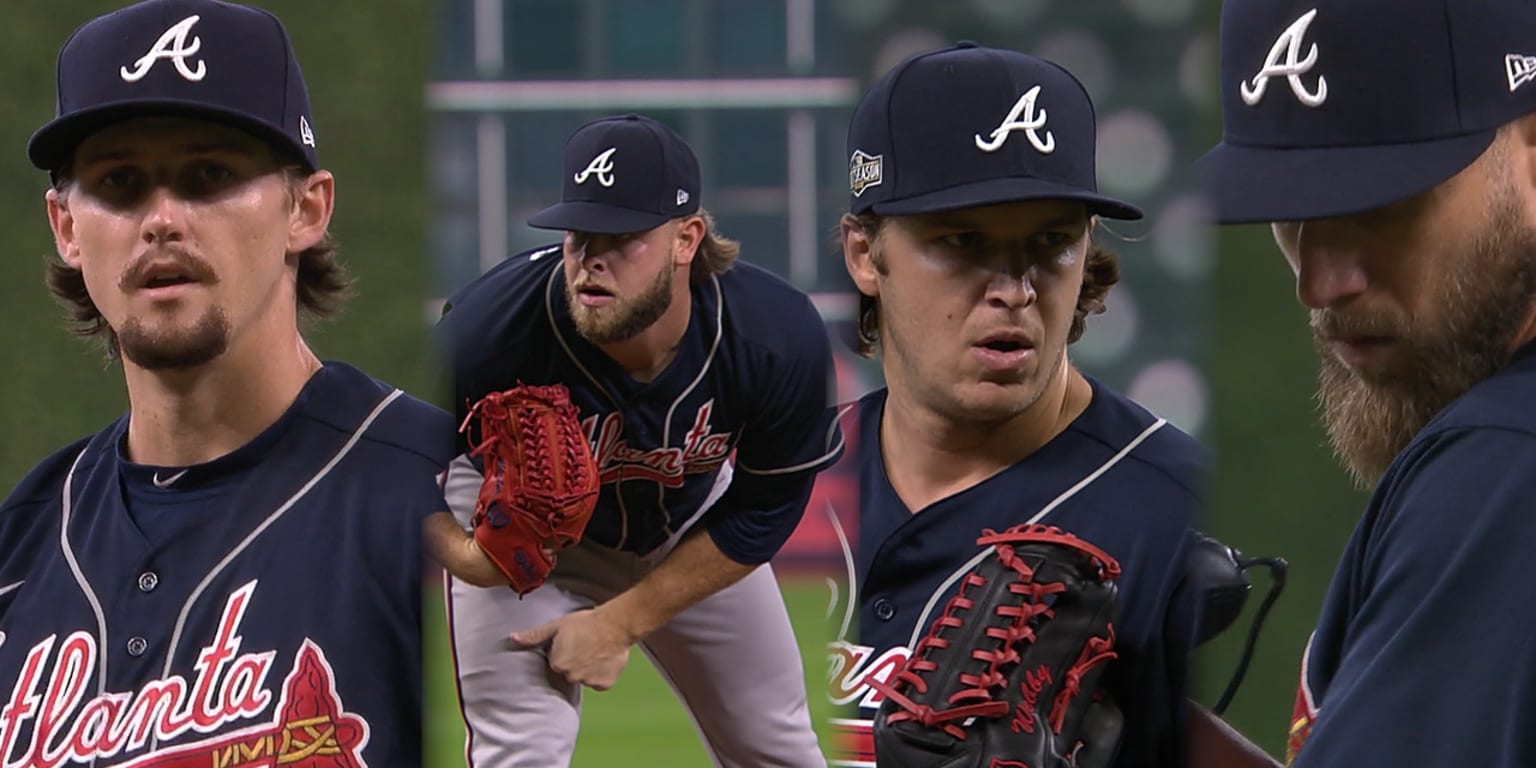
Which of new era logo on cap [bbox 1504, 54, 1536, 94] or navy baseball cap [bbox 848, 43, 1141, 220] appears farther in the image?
navy baseball cap [bbox 848, 43, 1141, 220]

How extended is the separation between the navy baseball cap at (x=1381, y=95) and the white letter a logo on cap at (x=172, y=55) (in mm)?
973

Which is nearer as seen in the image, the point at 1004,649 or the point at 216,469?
the point at 1004,649

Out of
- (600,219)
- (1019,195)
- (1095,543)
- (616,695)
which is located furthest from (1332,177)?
(616,695)

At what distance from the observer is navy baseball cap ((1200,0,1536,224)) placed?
0.95 m

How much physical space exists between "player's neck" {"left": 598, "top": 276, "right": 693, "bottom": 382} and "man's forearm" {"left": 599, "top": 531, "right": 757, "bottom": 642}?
0.17 metres

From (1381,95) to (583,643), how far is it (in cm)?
→ 86

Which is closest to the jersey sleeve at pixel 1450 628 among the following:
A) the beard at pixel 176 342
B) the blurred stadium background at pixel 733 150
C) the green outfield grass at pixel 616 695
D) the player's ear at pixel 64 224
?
the blurred stadium background at pixel 733 150

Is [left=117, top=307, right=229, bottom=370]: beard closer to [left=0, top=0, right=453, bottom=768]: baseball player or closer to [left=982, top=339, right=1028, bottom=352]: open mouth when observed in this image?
[left=0, top=0, right=453, bottom=768]: baseball player

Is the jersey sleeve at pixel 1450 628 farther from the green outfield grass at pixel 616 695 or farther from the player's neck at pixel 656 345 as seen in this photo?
the player's neck at pixel 656 345

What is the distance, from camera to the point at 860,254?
4.29 ft

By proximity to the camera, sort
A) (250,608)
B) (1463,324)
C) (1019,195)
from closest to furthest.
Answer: (1463,324) < (1019,195) < (250,608)

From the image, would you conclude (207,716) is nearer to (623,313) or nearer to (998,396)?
(623,313)

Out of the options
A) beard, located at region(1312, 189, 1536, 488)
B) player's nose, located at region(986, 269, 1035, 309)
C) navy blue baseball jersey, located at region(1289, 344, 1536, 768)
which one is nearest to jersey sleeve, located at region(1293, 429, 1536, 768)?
navy blue baseball jersey, located at region(1289, 344, 1536, 768)

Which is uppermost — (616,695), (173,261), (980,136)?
(980,136)
